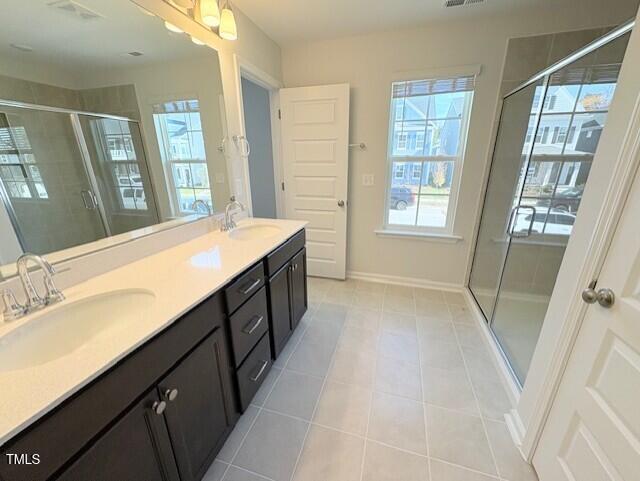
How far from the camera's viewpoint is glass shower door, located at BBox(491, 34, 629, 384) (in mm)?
1605

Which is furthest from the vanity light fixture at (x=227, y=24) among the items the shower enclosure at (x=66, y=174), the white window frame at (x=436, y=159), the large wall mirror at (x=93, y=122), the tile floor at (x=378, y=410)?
the tile floor at (x=378, y=410)

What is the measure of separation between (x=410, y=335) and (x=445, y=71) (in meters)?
2.27

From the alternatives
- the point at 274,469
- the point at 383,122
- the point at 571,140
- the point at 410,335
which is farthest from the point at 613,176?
the point at 383,122

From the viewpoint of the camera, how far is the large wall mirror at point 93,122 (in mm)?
925

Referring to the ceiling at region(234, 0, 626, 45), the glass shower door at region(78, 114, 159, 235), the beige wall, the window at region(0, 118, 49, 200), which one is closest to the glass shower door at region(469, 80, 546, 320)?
the beige wall

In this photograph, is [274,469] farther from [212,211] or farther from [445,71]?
[445,71]

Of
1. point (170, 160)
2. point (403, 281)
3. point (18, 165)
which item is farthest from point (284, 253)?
point (403, 281)

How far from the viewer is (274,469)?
1208mm

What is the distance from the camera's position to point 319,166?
8.89 feet

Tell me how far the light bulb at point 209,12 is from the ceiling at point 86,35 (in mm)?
165

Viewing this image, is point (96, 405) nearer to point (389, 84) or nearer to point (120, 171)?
point (120, 171)

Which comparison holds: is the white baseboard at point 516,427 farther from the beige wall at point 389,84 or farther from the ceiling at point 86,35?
the ceiling at point 86,35

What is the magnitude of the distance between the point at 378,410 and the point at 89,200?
1.80m

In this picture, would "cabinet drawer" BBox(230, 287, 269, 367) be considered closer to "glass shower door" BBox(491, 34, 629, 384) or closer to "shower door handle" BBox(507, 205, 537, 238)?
"glass shower door" BBox(491, 34, 629, 384)
